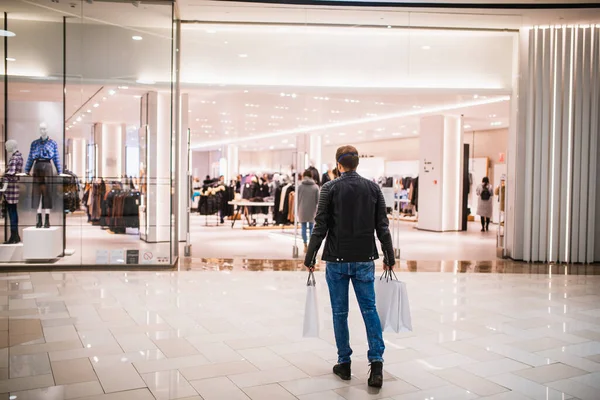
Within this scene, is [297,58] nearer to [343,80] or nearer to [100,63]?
[343,80]

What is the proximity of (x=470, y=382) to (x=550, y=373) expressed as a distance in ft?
2.23

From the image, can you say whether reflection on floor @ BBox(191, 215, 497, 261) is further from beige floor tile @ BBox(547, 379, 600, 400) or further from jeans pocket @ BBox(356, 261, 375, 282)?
jeans pocket @ BBox(356, 261, 375, 282)

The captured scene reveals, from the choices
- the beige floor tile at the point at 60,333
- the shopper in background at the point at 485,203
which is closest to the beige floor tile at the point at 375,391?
the beige floor tile at the point at 60,333

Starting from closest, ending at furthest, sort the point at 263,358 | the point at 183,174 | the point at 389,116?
the point at 263,358 < the point at 183,174 < the point at 389,116

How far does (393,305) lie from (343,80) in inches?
261

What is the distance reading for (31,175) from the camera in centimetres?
865

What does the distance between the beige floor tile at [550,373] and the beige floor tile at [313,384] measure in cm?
131

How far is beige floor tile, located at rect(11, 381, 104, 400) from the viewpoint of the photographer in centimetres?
→ 340

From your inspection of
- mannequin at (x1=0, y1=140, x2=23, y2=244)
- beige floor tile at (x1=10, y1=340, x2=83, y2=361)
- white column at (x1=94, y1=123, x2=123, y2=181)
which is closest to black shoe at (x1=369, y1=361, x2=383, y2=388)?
beige floor tile at (x1=10, y1=340, x2=83, y2=361)

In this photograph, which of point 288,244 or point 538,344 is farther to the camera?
point 288,244

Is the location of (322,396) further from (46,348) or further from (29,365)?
(46,348)

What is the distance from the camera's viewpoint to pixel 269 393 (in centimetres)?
353

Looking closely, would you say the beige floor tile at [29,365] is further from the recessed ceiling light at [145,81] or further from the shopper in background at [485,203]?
the shopper in background at [485,203]

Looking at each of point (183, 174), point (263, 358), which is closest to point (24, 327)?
point (263, 358)
